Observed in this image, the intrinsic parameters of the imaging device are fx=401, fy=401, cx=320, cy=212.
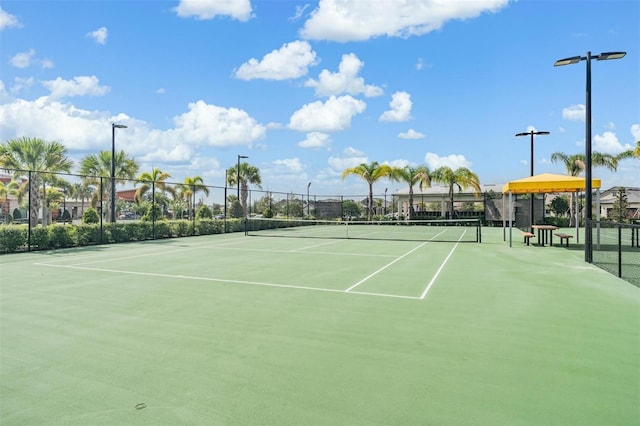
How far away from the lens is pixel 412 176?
116ft

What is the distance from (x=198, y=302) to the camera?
21.0 ft

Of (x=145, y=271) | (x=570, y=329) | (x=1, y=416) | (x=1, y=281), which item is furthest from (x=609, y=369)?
(x=1, y=281)

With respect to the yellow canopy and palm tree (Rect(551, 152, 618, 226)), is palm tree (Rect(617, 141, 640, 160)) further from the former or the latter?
the yellow canopy

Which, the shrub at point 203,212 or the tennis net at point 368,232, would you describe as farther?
the shrub at point 203,212

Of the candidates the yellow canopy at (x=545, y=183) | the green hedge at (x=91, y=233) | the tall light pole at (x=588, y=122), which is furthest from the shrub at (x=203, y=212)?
the tall light pole at (x=588, y=122)

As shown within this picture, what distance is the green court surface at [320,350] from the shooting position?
3045mm

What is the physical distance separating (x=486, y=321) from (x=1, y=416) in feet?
16.8

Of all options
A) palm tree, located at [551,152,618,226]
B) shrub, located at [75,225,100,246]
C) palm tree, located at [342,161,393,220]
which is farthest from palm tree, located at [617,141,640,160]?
shrub, located at [75,225,100,246]

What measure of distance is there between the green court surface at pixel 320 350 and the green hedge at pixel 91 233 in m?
6.96

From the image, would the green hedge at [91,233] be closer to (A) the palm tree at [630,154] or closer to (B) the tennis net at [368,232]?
(B) the tennis net at [368,232]

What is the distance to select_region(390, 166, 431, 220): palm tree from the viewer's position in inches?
1378

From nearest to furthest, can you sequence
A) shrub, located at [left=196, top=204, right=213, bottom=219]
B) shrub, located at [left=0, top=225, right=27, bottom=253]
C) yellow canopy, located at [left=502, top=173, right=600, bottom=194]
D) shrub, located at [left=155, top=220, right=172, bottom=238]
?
shrub, located at [left=0, top=225, right=27, bottom=253] → yellow canopy, located at [left=502, top=173, right=600, bottom=194] → shrub, located at [left=155, top=220, right=172, bottom=238] → shrub, located at [left=196, top=204, right=213, bottom=219]

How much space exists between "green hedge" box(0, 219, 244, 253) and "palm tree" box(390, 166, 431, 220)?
1810cm

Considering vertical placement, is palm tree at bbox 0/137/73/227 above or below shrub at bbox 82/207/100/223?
above
